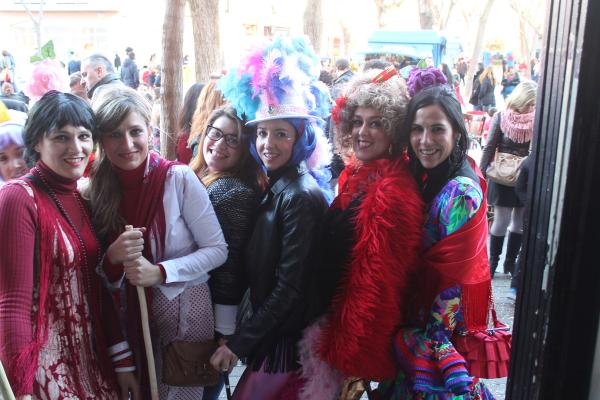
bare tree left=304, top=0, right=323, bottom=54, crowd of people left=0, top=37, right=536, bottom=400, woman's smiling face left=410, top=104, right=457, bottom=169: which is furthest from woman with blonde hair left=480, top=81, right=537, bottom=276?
bare tree left=304, top=0, right=323, bottom=54

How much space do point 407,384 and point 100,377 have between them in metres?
1.23

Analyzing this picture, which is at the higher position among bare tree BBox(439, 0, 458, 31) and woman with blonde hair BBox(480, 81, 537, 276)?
bare tree BBox(439, 0, 458, 31)

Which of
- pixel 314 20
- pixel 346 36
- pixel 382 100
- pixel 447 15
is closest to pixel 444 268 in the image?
pixel 382 100

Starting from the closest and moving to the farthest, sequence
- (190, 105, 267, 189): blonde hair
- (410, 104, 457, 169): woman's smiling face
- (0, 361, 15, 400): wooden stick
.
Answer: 1. (0, 361, 15, 400): wooden stick
2. (410, 104, 457, 169): woman's smiling face
3. (190, 105, 267, 189): blonde hair

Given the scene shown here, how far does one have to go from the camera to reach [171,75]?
5371mm

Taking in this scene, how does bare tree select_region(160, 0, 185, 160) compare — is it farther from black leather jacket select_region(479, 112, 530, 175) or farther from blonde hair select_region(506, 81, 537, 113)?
blonde hair select_region(506, 81, 537, 113)

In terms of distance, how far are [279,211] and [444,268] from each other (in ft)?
2.35

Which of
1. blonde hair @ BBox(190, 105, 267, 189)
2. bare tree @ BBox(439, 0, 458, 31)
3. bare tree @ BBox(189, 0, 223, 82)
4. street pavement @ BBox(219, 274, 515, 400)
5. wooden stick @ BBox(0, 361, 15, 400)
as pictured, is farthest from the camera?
bare tree @ BBox(439, 0, 458, 31)

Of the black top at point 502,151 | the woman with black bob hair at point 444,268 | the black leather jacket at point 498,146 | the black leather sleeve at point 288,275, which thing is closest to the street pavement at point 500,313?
the black top at point 502,151

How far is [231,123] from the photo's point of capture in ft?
8.58

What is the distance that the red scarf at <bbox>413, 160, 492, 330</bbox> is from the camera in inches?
77.1

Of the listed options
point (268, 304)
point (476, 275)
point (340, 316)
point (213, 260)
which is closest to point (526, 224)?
point (476, 275)

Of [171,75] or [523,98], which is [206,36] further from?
[523,98]

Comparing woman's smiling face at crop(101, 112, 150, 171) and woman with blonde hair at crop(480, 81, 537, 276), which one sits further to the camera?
woman with blonde hair at crop(480, 81, 537, 276)
